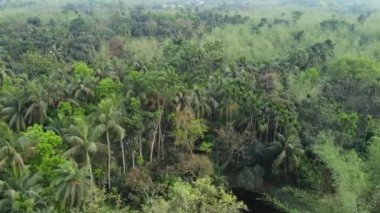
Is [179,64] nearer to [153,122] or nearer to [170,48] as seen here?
[170,48]

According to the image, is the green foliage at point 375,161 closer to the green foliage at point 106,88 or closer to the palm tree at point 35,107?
the green foliage at point 106,88

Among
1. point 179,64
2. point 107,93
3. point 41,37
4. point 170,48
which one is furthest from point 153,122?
point 41,37

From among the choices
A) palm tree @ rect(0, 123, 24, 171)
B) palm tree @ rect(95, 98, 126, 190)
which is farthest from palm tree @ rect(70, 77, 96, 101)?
palm tree @ rect(0, 123, 24, 171)

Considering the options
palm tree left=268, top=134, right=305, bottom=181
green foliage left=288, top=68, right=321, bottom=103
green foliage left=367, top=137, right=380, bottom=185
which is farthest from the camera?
green foliage left=288, top=68, right=321, bottom=103

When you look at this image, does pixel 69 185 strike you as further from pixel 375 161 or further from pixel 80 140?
pixel 375 161

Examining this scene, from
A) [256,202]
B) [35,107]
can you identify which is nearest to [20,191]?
[35,107]

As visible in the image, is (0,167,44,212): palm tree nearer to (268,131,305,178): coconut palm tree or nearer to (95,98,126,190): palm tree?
(95,98,126,190): palm tree
